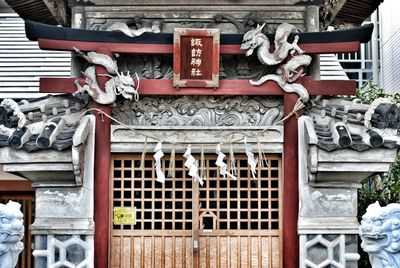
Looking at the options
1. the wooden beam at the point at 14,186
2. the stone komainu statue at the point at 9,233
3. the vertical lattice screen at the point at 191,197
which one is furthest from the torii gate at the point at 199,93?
the wooden beam at the point at 14,186

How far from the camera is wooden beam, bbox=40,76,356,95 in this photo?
11172 mm

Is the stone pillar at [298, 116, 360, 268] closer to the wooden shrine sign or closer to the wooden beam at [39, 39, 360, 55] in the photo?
the wooden beam at [39, 39, 360, 55]

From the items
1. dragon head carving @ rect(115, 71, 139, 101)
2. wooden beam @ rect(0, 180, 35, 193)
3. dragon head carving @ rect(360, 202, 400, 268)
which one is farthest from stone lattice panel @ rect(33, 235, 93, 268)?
wooden beam @ rect(0, 180, 35, 193)

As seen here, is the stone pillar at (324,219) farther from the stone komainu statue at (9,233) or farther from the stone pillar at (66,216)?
the stone komainu statue at (9,233)

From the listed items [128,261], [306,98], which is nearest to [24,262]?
[128,261]

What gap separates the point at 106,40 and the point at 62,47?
0.61 meters

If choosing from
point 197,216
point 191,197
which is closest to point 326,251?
point 197,216

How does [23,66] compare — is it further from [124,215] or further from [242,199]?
[242,199]

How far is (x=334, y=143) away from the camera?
1043 cm

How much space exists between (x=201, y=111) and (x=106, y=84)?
139 cm

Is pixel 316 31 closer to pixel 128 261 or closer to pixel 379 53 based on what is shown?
pixel 128 261

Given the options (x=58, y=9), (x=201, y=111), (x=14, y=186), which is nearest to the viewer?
(x=201, y=111)

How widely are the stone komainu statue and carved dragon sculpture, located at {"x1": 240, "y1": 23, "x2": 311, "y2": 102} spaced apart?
169 inches

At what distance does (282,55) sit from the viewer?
36.6 ft
